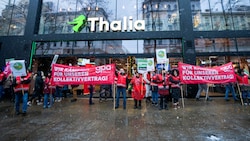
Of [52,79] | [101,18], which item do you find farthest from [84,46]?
[52,79]

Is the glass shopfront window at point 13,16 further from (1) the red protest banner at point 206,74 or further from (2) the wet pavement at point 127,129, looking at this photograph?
(1) the red protest banner at point 206,74

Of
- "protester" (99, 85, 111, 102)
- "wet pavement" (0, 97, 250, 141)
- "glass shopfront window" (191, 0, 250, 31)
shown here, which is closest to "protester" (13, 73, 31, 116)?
"wet pavement" (0, 97, 250, 141)

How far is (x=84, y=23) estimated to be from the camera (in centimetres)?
1251

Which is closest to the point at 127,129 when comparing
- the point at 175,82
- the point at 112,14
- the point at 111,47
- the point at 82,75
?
the point at 175,82

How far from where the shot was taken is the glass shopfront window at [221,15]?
11531 mm

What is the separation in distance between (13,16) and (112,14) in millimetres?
9166

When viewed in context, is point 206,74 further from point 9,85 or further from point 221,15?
point 9,85

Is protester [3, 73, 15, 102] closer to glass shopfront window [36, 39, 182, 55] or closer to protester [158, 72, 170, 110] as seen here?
glass shopfront window [36, 39, 182, 55]

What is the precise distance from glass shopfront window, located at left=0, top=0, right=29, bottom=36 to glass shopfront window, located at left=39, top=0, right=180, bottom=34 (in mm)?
1787

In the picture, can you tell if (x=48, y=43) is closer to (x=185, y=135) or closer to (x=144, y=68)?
(x=144, y=68)

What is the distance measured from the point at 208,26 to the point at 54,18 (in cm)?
1315

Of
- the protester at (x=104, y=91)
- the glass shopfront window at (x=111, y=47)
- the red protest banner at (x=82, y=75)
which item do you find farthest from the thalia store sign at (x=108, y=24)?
the red protest banner at (x=82, y=75)

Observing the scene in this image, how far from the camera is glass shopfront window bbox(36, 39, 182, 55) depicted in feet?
38.5

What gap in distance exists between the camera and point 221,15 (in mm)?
11828
